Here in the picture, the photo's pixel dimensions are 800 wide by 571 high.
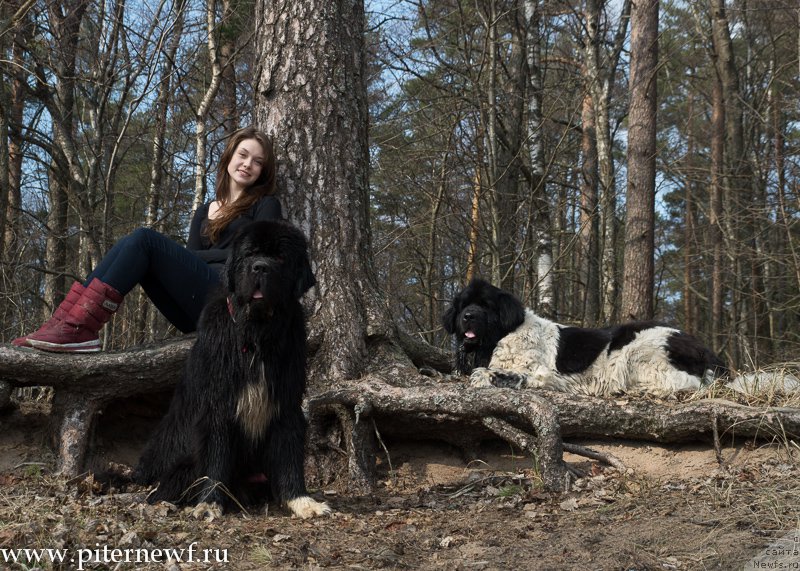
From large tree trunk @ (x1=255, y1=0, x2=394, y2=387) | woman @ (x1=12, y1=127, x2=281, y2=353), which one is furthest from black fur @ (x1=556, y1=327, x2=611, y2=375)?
woman @ (x1=12, y1=127, x2=281, y2=353)

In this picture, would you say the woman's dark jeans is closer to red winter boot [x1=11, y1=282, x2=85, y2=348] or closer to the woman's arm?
red winter boot [x1=11, y1=282, x2=85, y2=348]

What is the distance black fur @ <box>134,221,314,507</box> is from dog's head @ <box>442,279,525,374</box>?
278cm

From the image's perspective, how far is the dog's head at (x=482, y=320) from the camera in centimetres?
704

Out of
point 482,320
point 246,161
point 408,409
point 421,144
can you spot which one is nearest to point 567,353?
point 482,320

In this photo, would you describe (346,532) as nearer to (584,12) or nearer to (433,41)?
(433,41)

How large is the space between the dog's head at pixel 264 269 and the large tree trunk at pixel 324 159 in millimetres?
1346

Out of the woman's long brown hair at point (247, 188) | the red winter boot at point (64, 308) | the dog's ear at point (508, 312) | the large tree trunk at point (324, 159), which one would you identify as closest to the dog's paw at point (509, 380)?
the dog's ear at point (508, 312)

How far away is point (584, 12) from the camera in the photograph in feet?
49.6

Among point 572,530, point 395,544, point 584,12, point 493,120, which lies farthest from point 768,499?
point 584,12

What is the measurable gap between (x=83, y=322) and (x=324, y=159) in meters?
2.22

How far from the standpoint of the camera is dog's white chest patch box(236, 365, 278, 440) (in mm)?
4367

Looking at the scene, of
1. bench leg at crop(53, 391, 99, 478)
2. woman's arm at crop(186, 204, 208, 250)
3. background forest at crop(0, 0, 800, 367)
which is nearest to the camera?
bench leg at crop(53, 391, 99, 478)

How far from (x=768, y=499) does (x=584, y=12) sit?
1343 cm

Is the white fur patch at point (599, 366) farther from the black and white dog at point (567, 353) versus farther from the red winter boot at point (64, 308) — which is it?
the red winter boot at point (64, 308)
